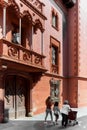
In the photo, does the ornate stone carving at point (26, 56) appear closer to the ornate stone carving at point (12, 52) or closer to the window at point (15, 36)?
the window at point (15, 36)

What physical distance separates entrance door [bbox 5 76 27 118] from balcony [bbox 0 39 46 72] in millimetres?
1341

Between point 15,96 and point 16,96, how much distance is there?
136mm

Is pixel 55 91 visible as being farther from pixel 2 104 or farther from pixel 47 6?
pixel 2 104

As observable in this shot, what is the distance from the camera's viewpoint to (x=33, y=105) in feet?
74.3

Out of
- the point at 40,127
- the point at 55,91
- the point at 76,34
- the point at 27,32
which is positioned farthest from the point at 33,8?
the point at 76,34

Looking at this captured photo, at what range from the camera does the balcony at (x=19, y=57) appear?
16578 millimetres

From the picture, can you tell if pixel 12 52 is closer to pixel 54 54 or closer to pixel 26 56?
pixel 26 56

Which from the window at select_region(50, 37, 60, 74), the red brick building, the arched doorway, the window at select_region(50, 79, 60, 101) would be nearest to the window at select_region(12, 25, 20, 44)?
the red brick building

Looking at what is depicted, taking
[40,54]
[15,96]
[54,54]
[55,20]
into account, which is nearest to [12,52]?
[15,96]

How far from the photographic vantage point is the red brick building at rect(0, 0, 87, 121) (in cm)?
1823

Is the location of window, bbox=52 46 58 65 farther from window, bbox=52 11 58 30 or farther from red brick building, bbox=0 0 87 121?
window, bbox=52 11 58 30

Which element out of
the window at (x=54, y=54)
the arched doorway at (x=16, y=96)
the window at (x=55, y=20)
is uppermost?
the window at (x=55, y=20)

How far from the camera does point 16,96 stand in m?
20.5

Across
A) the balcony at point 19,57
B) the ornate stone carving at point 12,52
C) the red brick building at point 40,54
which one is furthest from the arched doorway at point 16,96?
the ornate stone carving at point 12,52
